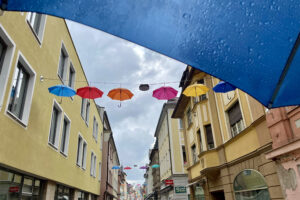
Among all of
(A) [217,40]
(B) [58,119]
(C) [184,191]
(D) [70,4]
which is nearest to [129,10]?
(D) [70,4]

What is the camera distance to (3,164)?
18.1 ft

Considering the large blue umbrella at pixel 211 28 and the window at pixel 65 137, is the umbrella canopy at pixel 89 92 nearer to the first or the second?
the window at pixel 65 137

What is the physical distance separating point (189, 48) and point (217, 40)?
333 mm

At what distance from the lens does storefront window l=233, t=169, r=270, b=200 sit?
7910mm

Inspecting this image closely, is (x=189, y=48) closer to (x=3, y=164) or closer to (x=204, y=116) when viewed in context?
(x=3, y=164)

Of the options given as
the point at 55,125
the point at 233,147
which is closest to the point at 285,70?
the point at 233,147

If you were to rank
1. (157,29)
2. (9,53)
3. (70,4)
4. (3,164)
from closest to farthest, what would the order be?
(70,4)
(157,29)
(3,164)
(9,53)

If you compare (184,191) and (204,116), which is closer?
(204,116)

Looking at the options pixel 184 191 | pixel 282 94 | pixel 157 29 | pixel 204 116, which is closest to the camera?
pixel 157 29

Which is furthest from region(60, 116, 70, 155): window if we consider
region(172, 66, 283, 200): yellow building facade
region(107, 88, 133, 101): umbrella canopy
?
region(172, 66, 283, 200): yellow building facade

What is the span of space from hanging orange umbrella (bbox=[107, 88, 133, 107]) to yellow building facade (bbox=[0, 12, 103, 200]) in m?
2.48

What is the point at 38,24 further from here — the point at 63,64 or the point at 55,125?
the point at 55,125

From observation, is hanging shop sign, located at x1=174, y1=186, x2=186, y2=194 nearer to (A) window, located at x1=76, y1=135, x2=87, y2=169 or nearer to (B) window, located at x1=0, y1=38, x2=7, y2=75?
(A) window, located at x1=76, y1=135, x2=87, y2=169

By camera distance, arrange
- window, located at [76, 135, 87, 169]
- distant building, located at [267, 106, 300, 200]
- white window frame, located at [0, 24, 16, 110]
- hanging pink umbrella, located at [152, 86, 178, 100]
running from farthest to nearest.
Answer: window, located at [76, 135, 87, 169], hanging pink umbrella, located at [152, 86, 178, 100], distant building, located at [267, 106, 300, 200], white window frame, located at [0, 24, 16, 110]
